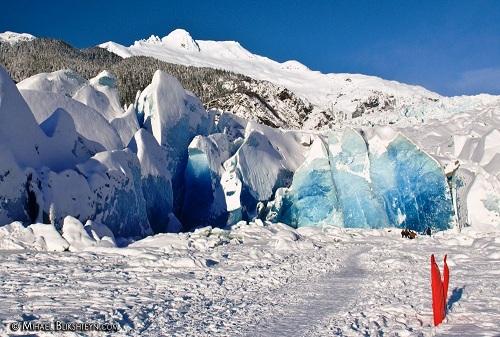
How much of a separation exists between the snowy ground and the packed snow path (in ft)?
0.04

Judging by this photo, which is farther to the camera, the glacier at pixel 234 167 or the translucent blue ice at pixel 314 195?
the translucent blue ice at pixel 314 195

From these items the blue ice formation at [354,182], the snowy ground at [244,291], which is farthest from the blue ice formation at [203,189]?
the snowy ground at [244,291]

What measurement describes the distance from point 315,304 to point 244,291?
118 cm

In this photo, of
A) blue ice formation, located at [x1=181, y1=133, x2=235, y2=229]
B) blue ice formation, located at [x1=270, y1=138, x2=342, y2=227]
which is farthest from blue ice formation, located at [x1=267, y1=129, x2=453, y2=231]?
blue ice formation, located at [x1=181, y1=133, x2=235, y2=229]

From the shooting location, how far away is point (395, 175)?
21.1 metres

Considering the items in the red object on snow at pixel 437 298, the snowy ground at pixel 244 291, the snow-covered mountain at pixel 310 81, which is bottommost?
the snowy ground at pixel 244 291

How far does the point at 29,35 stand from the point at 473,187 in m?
154

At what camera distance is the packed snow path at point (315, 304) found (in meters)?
5.30

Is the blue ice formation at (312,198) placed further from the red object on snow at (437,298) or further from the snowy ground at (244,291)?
the red object on snow at (437,298)

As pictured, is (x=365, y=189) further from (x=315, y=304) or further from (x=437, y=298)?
(x=437, y=298)

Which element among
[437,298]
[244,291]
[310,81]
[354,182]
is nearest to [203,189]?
[354,182]

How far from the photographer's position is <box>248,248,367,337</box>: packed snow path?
530 cm

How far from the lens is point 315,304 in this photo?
6605 mm

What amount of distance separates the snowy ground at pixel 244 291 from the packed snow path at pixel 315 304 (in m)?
0.01
